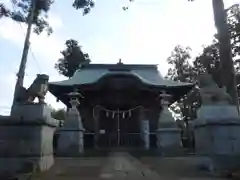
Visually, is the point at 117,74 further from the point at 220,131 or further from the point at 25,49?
the point at 220,131

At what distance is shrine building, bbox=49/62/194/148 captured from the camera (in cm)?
2034

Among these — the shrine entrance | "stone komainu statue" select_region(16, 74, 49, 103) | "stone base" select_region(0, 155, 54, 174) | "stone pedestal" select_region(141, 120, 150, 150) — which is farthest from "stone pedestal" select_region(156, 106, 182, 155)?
"stone base" select_region(0, 155, 54, 174)

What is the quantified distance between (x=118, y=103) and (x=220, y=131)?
13.3 m

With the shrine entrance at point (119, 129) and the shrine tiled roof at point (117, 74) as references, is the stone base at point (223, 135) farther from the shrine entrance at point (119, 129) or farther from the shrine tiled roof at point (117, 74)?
the shrine entrance at point (119, 129)

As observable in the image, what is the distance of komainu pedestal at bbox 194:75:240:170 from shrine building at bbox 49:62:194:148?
1086cm

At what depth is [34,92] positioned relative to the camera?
8.98 m

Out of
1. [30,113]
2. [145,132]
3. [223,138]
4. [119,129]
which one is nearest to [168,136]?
[145,132]

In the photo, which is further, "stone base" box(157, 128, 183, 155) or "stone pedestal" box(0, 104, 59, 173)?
"stone base" box(157, 128, 183, 155)

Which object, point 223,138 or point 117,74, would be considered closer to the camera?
point 223,138

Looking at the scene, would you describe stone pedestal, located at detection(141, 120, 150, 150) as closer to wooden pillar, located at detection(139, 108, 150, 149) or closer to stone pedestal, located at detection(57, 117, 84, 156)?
wooden pillar, located at detection(139, 108, 150, 149)

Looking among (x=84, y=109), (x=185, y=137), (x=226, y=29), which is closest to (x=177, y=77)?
(x=185, y=137)

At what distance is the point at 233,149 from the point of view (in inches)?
340

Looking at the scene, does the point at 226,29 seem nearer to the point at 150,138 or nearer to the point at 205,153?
the point at 205,153

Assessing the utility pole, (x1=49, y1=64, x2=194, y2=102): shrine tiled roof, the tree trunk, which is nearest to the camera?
the tree trunk
